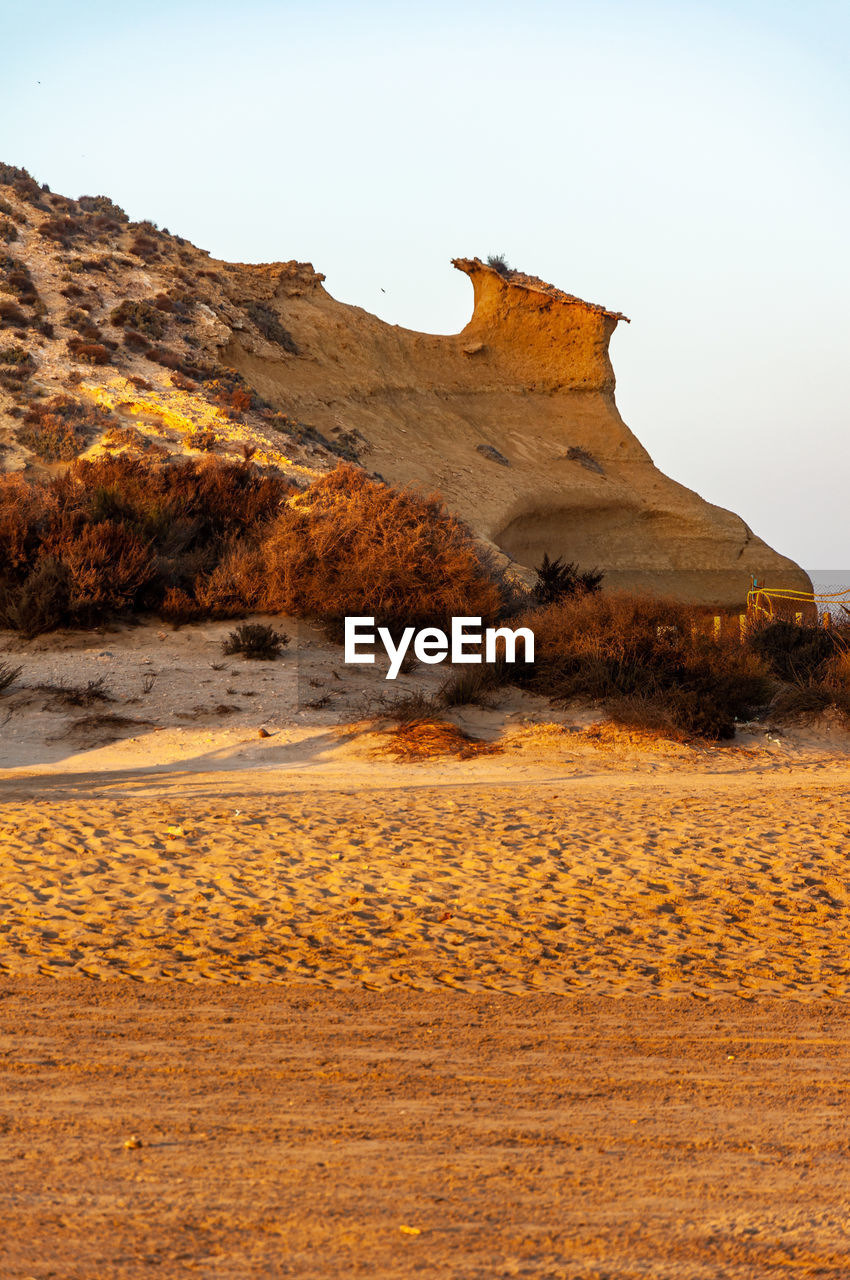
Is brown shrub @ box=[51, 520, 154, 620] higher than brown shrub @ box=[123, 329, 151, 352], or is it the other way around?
brown shrub @ box=[123, 329, 151, 352]

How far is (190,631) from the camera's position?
15711 millimetres

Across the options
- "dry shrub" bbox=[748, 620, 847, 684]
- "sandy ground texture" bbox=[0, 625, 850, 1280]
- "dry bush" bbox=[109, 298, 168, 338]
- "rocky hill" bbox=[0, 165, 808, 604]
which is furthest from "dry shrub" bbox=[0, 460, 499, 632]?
"dry bush" bbox=[109, 298, 168, 338]

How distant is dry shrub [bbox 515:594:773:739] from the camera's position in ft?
43.5

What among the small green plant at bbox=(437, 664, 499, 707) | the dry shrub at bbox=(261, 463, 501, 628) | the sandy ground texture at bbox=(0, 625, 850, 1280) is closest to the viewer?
the sandy ground texture at bbox=(0, 625, 850, 1280)

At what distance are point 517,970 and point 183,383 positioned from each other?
83.2 feet

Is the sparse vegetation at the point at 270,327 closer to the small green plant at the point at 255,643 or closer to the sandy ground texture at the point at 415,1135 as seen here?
the small green plant at the point at 255,643

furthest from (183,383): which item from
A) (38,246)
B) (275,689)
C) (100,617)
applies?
(275,689)

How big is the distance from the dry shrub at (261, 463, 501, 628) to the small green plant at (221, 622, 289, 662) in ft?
3.29

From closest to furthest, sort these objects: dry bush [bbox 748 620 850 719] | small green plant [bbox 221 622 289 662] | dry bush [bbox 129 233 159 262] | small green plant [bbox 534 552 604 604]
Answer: dry bush [bbox 748 620 850 719]
small green plant [bbox 221 622 289 662]
small green plant [bbox 534 552 604 604]
dry bush [bbox 129 233 159 262]

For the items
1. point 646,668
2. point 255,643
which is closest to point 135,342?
point 255,643

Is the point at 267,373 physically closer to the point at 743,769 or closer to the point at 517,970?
the point at 743,769

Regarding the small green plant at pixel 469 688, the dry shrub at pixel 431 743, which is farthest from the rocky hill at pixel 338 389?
the dry shrub at pixel 431 743

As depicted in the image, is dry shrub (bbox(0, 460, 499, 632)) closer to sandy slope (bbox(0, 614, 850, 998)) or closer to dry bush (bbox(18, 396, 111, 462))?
sandy slope (bbox(0, 614, 850, 998))

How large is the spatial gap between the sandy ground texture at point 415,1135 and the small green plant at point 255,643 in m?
9.29
